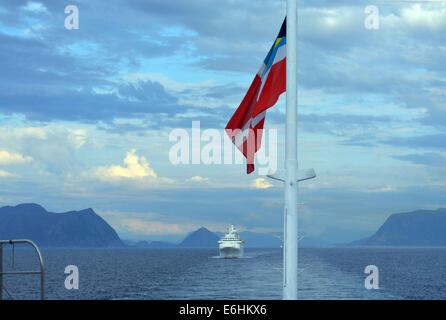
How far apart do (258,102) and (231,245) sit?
545ft

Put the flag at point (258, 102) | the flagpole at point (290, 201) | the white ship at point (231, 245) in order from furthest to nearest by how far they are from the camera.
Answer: the white ship at point (231, 245)
the flag at point (258, 102)
the flagpole at point (290, 201)

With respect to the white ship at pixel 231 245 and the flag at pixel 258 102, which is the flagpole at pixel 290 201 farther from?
the white ship at pixel 231 245

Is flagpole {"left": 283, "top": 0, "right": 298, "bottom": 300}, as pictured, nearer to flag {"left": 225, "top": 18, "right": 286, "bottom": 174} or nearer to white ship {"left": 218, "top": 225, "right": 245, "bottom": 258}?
flag {"left": 225, "top": 18, "right": 286, "bottom": 174}

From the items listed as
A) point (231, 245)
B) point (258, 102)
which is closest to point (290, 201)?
point (258, 102)

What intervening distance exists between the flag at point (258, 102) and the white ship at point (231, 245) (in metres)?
165

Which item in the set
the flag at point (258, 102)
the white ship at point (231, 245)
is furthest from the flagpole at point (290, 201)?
the white ship at point (231, 245)

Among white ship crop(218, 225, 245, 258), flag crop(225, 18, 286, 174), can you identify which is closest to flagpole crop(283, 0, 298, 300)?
flag crop(225, 18, 286, 174)

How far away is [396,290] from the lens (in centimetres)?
8825

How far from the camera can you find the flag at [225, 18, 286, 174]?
48.8ft

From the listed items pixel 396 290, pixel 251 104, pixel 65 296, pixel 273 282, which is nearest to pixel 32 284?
pixel 65 296

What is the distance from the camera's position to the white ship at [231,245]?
179 m

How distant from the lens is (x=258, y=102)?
1512 centimetres
